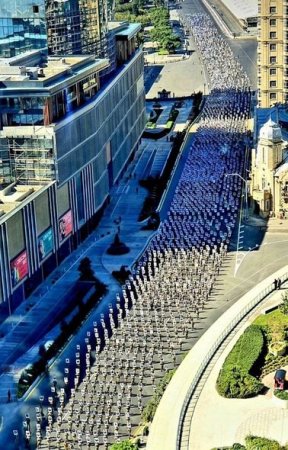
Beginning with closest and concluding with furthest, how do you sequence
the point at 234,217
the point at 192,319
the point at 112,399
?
1. the point at 112,399
2. the point at 192,319
3. the point at 234,217

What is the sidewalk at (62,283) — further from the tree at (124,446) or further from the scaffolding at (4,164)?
the tree at (124,446)

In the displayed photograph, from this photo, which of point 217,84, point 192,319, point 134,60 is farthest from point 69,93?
point 217,84

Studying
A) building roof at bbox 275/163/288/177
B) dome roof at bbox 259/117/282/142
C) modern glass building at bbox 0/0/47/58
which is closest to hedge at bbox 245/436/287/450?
building roof at bbox 275/163/288/177

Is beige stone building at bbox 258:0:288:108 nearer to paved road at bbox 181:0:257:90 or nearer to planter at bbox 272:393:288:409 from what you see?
paved road at bbox 181:0:257:90

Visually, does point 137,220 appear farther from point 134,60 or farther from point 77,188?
point 134,60

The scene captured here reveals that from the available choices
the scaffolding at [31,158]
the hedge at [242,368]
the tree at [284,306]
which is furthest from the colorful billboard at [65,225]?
the hedge at [242,368]
